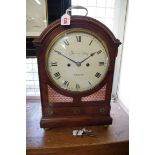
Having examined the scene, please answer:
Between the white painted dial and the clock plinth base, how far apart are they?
0.12m

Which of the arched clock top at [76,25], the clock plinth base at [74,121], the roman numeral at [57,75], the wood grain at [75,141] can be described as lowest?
the wood grain at [75,141]

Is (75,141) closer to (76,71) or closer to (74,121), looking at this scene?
(74,121)

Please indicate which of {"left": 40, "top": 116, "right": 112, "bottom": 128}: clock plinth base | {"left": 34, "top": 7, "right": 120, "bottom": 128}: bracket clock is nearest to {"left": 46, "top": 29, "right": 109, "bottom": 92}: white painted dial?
{"left": 34, "top": 7, "right": 120, "bottom": 128}: bracket clock

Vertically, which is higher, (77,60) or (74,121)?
(77,60)

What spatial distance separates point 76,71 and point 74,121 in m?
0.20

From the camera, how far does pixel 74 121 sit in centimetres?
86

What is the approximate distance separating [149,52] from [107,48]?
200 mm

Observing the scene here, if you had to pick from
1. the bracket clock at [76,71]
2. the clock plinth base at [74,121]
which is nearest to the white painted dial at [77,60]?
the bracket clock at [76,71]

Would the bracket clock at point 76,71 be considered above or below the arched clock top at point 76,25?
below

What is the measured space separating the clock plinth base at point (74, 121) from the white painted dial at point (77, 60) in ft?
0.38

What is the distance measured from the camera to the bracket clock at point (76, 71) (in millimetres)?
769

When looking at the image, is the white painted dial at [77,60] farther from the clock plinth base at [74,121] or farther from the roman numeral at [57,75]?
the clock plinth base at [74,121]

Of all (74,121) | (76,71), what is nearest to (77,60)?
(76,71)
